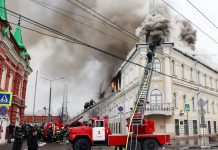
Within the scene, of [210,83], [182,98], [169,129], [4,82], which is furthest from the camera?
[210,83]

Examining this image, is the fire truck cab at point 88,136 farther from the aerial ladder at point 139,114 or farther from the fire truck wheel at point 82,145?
the aerial ladder at point 139,114

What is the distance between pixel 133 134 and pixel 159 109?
14176 millimetres

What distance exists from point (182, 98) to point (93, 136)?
63.5ft

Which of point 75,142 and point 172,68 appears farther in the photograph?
point 172,68

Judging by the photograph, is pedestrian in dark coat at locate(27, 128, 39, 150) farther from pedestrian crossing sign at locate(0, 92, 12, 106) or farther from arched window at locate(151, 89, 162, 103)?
arched window at locate(151, 89, 162, 103)

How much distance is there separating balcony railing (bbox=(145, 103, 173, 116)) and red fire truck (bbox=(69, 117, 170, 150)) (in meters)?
12.3

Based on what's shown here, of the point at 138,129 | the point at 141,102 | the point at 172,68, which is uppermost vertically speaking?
the point at 172,68

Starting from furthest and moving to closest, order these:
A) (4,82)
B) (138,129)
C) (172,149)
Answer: (4,82), (172,149), (138,129)

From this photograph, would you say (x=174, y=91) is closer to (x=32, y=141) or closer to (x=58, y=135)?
(x=58, y=135)

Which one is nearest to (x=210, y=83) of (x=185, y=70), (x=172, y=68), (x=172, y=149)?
(x=185, y=70)

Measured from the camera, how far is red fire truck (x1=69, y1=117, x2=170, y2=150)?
13.8 m

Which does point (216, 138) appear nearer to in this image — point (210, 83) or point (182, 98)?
point (182, 98)

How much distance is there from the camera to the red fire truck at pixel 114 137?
13.8m

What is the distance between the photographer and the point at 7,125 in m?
25.5
